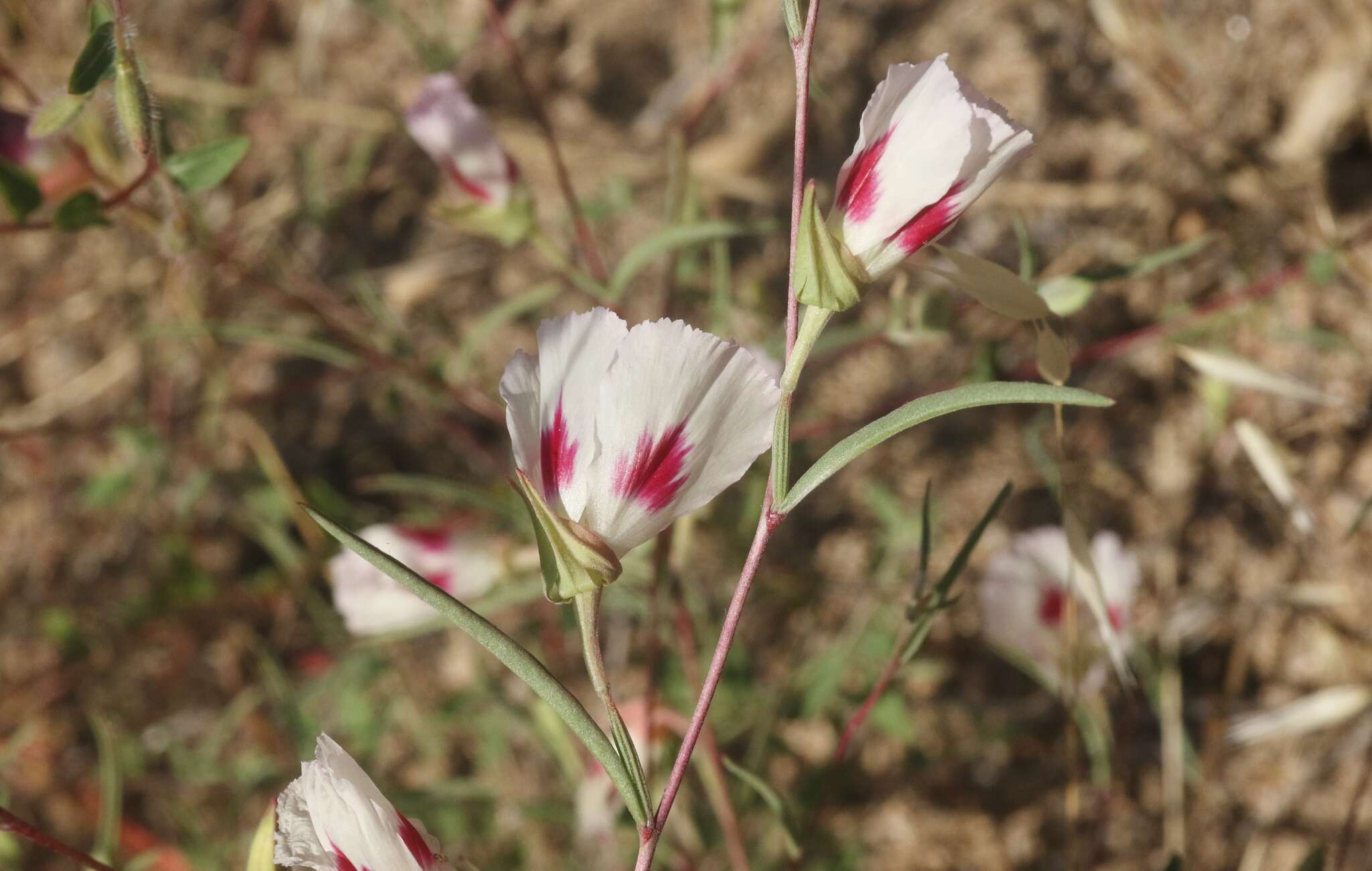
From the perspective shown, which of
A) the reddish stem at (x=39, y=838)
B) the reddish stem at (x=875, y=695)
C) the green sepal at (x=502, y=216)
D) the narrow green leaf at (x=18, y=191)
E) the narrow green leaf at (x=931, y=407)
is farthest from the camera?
the green sepal at (x=502, y=216)

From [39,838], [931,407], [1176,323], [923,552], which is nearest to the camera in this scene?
[931,407]

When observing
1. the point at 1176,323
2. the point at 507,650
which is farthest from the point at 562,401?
the point at 1176,323

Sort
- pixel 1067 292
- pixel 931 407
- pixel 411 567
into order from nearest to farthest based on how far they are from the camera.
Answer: pixel 931 407 < pixel 1067 292 < pixel 411 567

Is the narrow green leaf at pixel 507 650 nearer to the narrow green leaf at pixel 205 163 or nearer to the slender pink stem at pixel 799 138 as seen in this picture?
the slender pink stem at pixel 799 138

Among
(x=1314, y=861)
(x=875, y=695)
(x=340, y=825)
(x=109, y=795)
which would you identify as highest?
(x=340, y=825)

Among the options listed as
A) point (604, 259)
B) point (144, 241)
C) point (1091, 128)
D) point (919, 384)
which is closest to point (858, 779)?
point (919, 384)

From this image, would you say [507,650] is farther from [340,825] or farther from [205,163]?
[205,163]

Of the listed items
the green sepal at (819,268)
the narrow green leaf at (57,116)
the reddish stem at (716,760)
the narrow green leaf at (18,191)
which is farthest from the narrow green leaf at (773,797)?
the narrow green leaf at (18,191)
